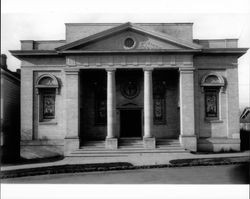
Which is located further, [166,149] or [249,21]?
[166,149]

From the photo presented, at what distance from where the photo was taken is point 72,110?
24.3 meters

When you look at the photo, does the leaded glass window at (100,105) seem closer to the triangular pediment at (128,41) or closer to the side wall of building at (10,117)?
the triangular pediment at (128,41)

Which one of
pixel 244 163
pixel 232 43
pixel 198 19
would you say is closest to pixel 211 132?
pixel 244 163

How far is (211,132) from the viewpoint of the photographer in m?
25.5

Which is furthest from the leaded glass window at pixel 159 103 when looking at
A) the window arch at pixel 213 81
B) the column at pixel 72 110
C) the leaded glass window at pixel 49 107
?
the leaded glass window at pixel 49 107

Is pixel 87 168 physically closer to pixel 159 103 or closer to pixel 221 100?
pixel 159 103

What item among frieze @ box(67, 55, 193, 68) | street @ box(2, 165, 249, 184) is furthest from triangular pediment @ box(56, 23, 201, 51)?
street @ box(2, 165, 249, 184)

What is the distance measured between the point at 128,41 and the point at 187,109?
743 centimetres

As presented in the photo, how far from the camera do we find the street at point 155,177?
48.4ft

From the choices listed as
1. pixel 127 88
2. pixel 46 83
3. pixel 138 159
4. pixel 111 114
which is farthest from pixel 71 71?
pixel 138 159

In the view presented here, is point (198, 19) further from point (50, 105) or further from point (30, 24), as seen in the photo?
point (50, 105)

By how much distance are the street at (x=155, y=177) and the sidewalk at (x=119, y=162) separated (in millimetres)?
746

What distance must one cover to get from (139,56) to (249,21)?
414 inches

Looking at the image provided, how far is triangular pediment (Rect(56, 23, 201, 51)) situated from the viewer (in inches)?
950
